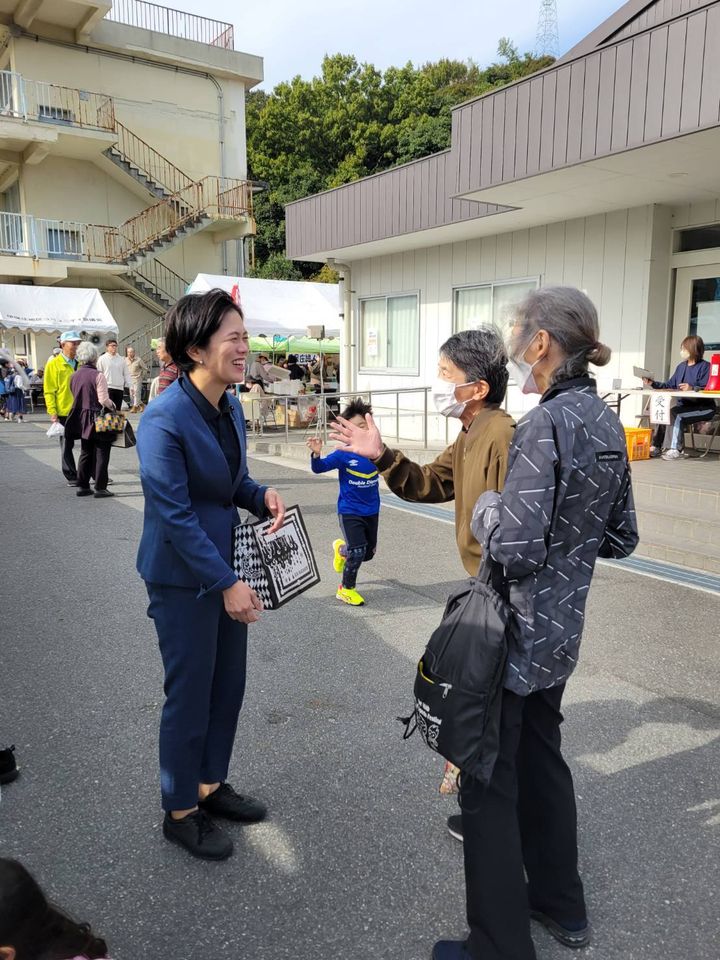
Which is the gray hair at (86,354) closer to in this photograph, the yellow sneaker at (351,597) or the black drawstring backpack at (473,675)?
the yellow sneaker at (351,597)

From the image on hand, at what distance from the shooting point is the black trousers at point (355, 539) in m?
5.23

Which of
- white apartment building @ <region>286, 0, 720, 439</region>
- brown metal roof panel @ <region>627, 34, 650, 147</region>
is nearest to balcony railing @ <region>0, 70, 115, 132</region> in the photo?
white apartment building @ <region>286, 0, 720, 439</region>

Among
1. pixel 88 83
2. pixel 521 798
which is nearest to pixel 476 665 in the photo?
pixel 521 798

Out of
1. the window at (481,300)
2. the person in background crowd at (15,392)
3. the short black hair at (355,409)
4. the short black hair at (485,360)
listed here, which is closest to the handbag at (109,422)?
the short black hair at (355,409)

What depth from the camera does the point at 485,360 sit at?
2.65 meters

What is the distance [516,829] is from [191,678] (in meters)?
1.18

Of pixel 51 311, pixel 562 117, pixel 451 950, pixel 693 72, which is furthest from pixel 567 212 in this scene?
pixel 51 311

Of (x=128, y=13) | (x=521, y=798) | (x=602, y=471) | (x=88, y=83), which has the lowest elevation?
(x=521, y=798)

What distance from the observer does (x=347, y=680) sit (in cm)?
416

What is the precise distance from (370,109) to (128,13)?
2047 centimetres

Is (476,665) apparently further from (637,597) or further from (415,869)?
(637,597)

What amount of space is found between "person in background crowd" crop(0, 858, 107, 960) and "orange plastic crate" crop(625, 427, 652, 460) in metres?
8.96

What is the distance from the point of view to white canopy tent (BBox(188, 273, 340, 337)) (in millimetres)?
16562

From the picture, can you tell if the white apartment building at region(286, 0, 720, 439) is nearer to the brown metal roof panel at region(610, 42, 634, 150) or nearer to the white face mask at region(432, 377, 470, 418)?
the brown metal roof panel at region(610, 42, 634, 150)
